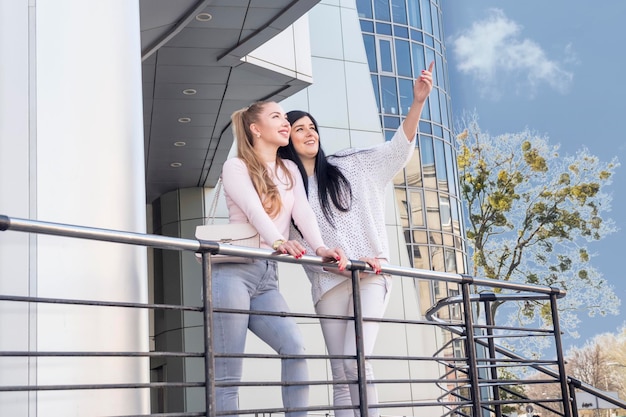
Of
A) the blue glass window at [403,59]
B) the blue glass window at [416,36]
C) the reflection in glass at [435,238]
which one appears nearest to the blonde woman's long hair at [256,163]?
the reflection in glass at [435,238]

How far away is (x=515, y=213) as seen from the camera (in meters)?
30.2

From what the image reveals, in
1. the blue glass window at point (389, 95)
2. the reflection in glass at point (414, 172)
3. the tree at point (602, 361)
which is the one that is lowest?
the tree at point (602, 361)

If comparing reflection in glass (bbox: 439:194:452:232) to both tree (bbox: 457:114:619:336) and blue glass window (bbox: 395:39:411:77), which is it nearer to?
tree (bbox: 457:114:619:336)

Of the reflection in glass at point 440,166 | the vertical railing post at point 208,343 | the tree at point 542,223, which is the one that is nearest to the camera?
the vertical railing post at point 208,343

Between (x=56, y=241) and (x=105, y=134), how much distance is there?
2.03ft

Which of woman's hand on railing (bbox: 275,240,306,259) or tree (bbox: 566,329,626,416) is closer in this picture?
woman's hand on railing (bbox: 275,240,306,259)

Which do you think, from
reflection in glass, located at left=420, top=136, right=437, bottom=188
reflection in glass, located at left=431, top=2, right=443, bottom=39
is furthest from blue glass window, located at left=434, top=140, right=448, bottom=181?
reflection in glass, located at left=431, top=2, right=443, bottom=39

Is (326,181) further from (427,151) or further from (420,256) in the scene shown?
(427,151)

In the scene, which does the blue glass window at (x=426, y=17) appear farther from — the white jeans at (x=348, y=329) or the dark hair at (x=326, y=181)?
the white jeans at (x=348, y=329)

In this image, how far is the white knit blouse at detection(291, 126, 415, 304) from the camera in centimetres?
418

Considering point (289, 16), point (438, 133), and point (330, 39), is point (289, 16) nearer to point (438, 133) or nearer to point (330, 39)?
point (330, 39)

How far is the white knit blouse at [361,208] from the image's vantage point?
418 centimetres

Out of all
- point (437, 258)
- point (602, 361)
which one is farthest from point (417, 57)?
point (602, 361)

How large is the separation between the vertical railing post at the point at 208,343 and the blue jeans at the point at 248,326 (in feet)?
1.61
